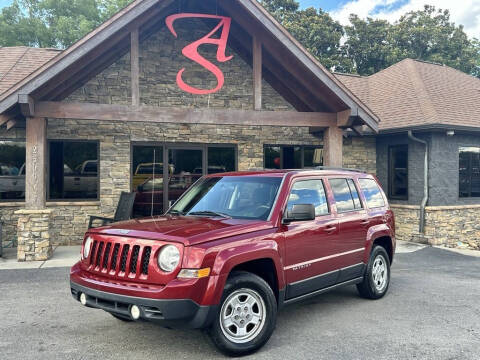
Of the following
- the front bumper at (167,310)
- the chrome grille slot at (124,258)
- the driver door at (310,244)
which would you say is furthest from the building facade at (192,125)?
the front bumper at (167,310)

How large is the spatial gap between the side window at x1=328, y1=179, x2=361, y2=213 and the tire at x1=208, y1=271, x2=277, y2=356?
188 centimetres

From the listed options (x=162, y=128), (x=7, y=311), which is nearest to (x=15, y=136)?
(x=162, y=128)

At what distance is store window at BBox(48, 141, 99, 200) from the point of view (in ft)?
37.8

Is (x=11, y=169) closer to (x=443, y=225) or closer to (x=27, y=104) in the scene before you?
(x=27, y=104)

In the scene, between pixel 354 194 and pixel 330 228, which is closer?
pixel 330 228

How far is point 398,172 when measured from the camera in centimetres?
1391

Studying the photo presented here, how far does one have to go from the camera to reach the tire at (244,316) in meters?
4.11

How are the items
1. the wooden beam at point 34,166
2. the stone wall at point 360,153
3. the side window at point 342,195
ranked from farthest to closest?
the stone wall at point 360,153 < the wooden beam at point 34,166 < the side window at point 342,195

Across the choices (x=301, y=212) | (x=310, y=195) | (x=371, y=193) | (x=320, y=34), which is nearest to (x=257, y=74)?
(x=371, y=193)

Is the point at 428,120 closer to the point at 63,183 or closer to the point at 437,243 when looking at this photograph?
the point at 437,243

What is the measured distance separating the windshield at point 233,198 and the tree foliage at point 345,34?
27.0 meters

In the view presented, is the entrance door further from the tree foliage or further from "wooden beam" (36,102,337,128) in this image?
the tree foliage

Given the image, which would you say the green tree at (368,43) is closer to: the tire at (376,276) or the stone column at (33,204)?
the stone column at (33,204)

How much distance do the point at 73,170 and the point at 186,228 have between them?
8.26 m
